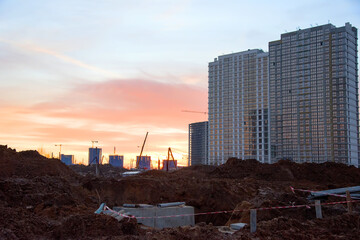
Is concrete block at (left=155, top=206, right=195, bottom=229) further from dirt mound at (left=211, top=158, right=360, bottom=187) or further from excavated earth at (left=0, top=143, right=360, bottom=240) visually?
dirt mound at (left=211, top=158, right=360, bottom=187)

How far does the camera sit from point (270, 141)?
110812mm

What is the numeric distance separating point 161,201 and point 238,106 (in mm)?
102522

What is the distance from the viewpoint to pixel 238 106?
406ft

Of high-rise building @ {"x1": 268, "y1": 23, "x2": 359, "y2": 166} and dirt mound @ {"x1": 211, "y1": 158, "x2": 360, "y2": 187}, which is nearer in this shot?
dirt mound @ {"x1": 211, "y1": 158, "x2": 360, "y2": 187}

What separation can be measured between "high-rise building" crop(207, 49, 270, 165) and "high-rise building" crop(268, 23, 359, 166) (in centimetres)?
940

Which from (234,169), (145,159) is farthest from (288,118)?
(145,159)

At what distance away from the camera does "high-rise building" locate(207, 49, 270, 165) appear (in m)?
118

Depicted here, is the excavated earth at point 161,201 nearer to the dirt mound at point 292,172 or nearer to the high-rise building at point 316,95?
the dirt mound at point 292,172

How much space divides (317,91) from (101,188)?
286 ft

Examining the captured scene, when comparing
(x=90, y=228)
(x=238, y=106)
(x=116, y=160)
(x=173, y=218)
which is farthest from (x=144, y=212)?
(x=116, y=160)

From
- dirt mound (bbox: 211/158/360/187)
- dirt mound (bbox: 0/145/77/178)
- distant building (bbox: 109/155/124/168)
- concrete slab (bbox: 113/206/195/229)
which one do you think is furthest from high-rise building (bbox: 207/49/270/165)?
concrete slab (bbox: 113/206/195/229)

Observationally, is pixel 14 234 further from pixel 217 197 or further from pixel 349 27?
pixel 349 27

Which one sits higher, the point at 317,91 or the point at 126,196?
the point at 317,91

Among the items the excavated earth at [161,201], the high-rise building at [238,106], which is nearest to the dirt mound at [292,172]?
the excavated earth at [161,201]
